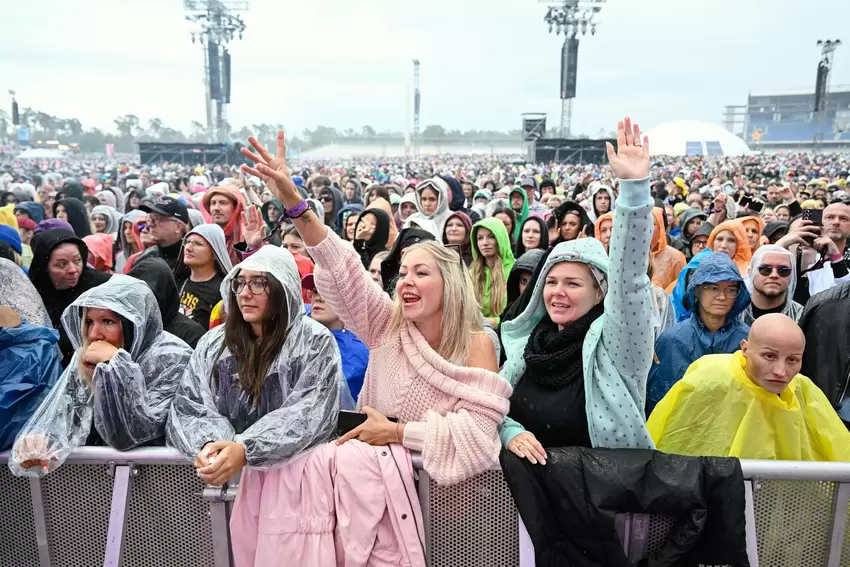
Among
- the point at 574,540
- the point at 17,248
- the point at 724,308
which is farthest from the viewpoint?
the point at 17,248

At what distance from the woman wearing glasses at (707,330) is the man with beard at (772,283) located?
33cm

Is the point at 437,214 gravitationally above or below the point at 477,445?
above

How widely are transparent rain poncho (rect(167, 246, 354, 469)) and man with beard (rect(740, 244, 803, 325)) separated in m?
2.63

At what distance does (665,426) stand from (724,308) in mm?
1104

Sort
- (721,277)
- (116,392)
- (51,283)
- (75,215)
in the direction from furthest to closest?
(75,215)
(51,283)
(721,277)
(116,392)

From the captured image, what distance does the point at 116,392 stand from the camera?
2.18m

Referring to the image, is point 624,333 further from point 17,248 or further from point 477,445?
point 17,248

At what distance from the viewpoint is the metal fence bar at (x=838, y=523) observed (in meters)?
2.06

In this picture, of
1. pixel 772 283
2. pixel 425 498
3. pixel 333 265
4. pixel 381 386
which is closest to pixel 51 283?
pixel 333 265

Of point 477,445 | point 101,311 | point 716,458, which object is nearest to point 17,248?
point 101,311

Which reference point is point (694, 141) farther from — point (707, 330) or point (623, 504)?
point (623, 504)

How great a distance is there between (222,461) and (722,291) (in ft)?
8.81

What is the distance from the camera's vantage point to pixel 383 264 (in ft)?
13.0

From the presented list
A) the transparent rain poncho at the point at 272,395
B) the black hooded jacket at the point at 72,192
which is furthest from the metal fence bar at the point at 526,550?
the black hooded jacket at the point at 72,192
